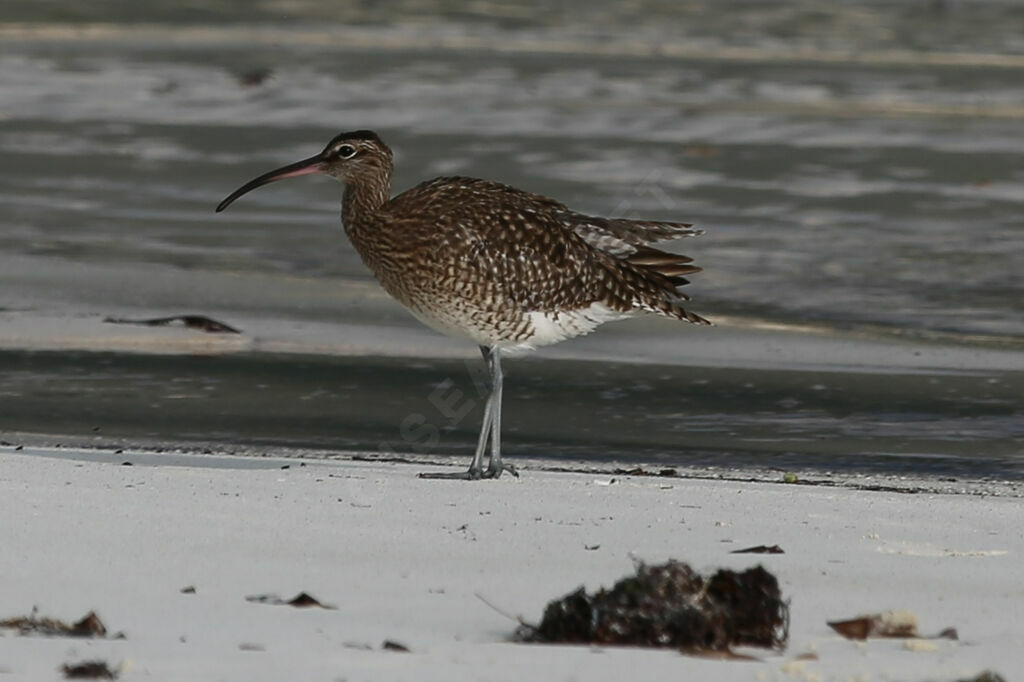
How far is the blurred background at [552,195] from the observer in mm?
9047

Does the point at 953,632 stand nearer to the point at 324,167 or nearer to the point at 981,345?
the point at 324,167

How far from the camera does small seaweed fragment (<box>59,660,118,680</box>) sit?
14.7 feet

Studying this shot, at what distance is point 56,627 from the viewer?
4871mm

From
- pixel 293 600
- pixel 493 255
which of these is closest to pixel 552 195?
pixel 493 255

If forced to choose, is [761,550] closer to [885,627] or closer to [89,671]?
[885,627]

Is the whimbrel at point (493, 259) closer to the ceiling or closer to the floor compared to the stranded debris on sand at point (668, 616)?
closer to the ceiling

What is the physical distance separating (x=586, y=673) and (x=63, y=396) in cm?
499

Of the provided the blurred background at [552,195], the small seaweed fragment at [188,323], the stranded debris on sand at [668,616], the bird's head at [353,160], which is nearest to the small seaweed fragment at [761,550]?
the stranded debris on sand at [668,616]

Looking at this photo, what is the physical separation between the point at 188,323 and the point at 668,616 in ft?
20.4

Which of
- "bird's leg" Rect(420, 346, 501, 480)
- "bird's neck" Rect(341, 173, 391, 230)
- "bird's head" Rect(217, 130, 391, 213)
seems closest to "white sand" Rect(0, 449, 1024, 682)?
"bird's leg" Rect(420, 346, 501, 480)

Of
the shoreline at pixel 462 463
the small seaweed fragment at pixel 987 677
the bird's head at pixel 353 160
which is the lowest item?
the shoreline at pixel 462 463

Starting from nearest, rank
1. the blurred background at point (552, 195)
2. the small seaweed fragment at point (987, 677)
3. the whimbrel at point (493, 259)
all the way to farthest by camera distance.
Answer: the small seaweed fragment at point (987, 677), the whimbrel at point (493, 259), the blurred background at point (552, 195)

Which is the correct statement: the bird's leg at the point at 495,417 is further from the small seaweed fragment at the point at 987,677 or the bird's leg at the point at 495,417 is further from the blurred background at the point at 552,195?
the small seaweed fragment at the point at 987,677

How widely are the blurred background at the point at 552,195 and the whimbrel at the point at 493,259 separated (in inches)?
24.6
